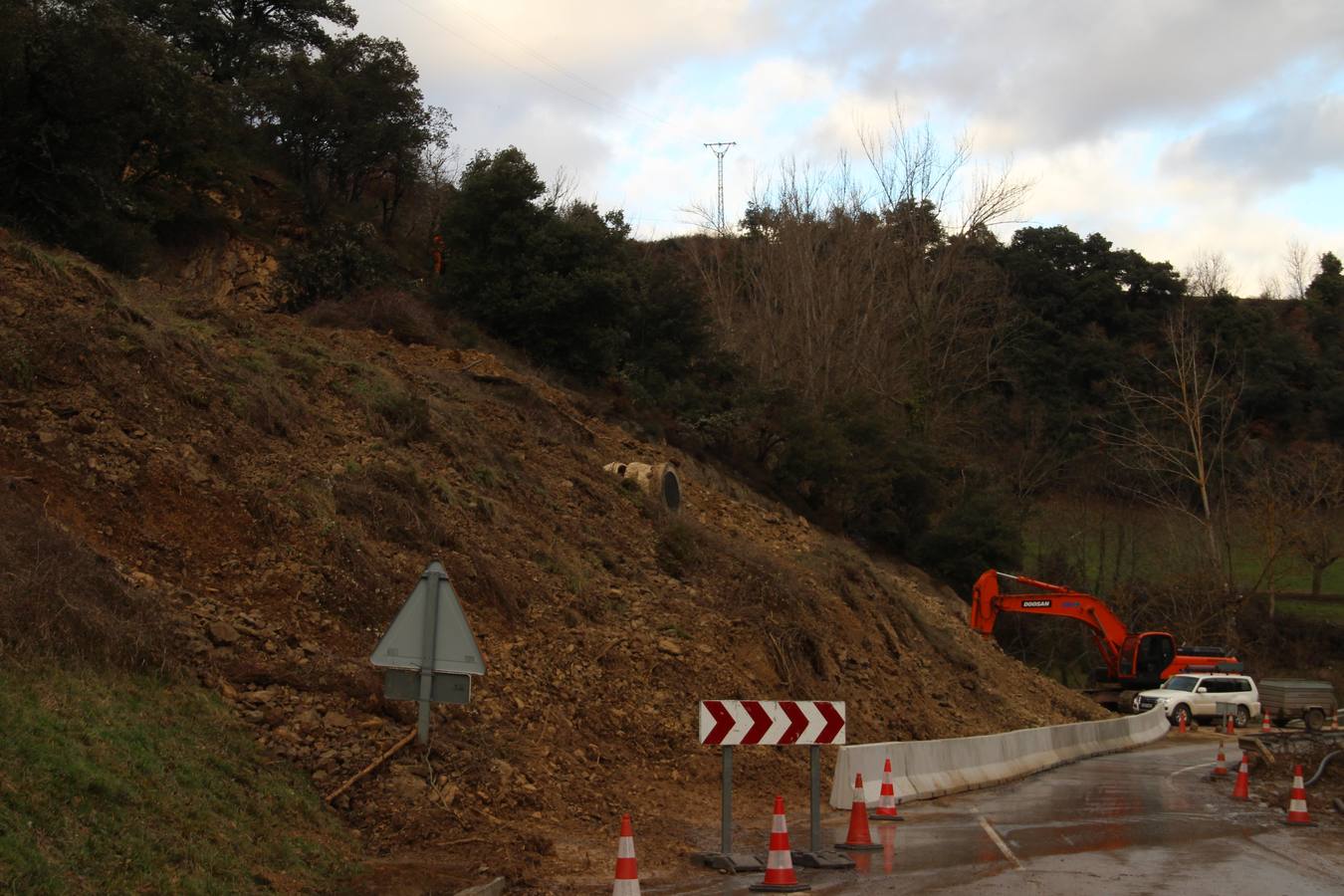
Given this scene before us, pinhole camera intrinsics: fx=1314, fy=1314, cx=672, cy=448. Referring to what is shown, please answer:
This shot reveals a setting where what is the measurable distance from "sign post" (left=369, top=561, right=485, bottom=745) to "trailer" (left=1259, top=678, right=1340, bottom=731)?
33.0 meters

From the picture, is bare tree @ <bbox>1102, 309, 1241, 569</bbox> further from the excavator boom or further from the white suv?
the white suv

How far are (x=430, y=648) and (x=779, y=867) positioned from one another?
128 inches

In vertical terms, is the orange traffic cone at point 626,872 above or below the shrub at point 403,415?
below

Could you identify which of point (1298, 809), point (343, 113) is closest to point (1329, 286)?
point (343, 113)

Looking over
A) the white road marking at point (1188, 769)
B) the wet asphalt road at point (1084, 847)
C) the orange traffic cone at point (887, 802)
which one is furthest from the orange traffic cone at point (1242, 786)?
the orange traffic cone at point (887, 802)

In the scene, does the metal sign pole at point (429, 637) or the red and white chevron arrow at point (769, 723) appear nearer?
the metal sign pole at point (429, 637)

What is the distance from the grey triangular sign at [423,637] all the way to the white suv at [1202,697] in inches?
1252

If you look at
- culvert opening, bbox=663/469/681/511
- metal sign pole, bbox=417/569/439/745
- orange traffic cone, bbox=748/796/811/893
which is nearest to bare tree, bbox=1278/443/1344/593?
culvert opening, bbox=663/469/681/511

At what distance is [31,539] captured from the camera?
11938mm

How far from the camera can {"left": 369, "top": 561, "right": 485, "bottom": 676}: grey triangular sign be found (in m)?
10.0

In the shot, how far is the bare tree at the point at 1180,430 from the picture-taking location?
200 feet

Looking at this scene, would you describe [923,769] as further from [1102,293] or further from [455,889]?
[1102,293]

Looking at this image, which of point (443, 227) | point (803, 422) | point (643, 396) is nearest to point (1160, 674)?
point (803, 422)

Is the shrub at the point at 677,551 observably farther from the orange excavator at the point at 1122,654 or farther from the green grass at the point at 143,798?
the orange excavator at the point at 1122,654
